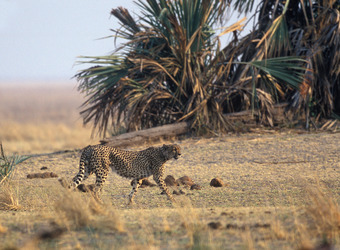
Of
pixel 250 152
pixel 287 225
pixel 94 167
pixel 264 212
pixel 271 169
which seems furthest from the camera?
pixel 250 152

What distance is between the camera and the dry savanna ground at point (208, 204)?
4.51 meters

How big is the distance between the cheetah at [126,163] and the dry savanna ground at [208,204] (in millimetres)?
310

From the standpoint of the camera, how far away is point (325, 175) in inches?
335

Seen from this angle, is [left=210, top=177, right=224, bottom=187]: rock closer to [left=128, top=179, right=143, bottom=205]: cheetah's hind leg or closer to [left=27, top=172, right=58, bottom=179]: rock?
[left=128, top=179, right=143, bottom=205]: cheetah's hind leg

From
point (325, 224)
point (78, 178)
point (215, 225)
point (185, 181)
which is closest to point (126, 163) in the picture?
point (78, 178)

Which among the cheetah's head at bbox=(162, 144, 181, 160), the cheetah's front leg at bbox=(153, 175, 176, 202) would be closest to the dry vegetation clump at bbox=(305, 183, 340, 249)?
the cheetah's front leg at bbox=(153, 175, 176, 202)

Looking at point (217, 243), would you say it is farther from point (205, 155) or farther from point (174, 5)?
point (174, 5)

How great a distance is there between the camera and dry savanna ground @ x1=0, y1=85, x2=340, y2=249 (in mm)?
4512

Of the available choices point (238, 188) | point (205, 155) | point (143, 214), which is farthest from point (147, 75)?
point (143, 214)

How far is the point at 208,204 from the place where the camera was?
6.91 metres

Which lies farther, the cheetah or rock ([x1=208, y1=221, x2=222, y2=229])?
the cheetah

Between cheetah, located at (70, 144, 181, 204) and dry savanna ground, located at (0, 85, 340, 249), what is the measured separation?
0.31 metres

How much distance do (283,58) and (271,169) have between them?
3454 mm

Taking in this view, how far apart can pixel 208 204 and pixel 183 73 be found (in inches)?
203
